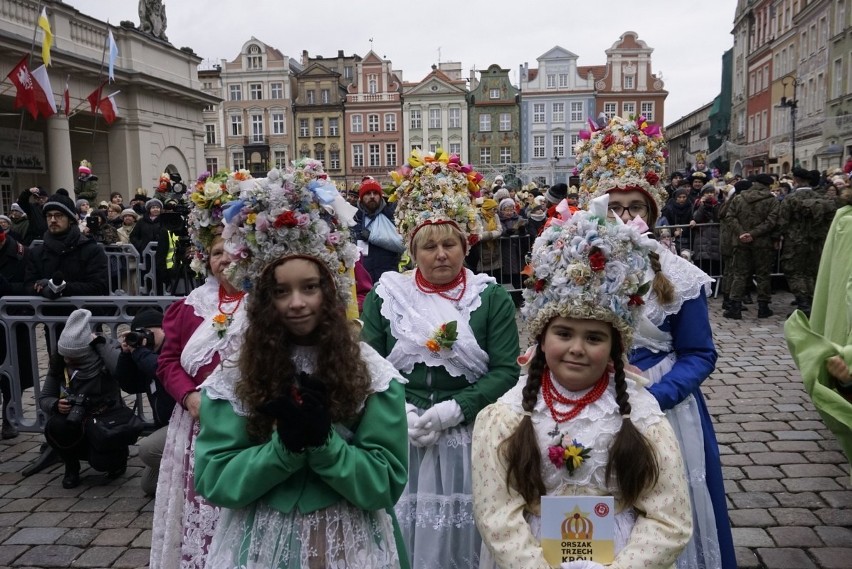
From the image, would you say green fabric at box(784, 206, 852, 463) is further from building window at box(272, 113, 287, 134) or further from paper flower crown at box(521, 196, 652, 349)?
building window at box(272, 113, 287, 134)

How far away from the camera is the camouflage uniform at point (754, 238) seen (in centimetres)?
1061

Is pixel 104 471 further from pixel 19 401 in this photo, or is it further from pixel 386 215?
pixel 386 215

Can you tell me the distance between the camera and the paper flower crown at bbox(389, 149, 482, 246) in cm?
374

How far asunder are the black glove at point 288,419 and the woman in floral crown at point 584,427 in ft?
2.41

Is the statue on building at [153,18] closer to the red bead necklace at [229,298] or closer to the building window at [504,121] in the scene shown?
the red bead necklace at [229,298]

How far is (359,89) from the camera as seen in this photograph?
61031 millimetres

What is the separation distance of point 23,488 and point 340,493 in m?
4.11

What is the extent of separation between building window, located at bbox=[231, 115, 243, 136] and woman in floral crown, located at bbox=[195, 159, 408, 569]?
63.0m

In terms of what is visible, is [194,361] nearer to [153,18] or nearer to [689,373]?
[689,373]

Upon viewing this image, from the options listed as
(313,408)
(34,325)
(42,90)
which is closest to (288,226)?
(313,408)

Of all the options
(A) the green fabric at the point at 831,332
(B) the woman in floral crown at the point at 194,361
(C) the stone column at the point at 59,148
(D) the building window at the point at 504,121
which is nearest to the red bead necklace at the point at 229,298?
(B) the woman in floral crown at the point at 194,361

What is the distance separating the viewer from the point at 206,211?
3594mm

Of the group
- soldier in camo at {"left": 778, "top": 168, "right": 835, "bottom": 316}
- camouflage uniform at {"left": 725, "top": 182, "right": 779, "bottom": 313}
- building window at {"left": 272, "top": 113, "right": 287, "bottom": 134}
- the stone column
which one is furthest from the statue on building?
building window at {"left": 272, "top": 113, "right": 287, "bottom": 134}

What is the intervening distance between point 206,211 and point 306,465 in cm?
186
